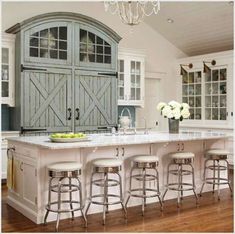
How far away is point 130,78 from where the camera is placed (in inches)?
290

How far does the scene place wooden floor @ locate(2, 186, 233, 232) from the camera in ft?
12.2

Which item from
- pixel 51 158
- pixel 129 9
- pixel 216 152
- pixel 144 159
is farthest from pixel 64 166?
pixel 216 152

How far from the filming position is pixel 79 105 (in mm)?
6398

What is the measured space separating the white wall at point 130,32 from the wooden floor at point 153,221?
11.9ft

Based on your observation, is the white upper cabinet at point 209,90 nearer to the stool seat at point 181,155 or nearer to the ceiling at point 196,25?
the ceiling at point 196,25

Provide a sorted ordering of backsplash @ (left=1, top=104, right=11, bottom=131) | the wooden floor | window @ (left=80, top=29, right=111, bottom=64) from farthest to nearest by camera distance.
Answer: window @ (left=80, top=29, right=111, bottom=64) < backsplash @ (left=1, top=104, right=11, bottom=131) < the wooden floor

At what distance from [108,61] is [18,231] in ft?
12.8

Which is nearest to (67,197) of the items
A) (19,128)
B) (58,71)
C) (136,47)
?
(19,128)

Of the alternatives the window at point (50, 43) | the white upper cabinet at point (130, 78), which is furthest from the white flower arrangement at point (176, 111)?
the window at point (50, 43)

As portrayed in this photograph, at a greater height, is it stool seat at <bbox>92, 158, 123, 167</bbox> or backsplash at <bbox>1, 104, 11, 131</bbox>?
backsplash at <bbox>1, 104, 11, 131</bbox>

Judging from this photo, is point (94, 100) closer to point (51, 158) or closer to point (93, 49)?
point (93, 49)

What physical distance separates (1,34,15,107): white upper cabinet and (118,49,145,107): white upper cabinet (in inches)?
83.8

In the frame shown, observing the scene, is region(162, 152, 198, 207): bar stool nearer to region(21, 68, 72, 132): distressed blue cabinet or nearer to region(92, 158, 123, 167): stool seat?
region(92, 158, 123, 167): stool seat

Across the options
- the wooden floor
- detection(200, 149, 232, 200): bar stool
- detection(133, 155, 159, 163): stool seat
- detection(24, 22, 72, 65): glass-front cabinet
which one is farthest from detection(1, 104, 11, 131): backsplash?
detection(200, 149, 232, 200): bar stool
